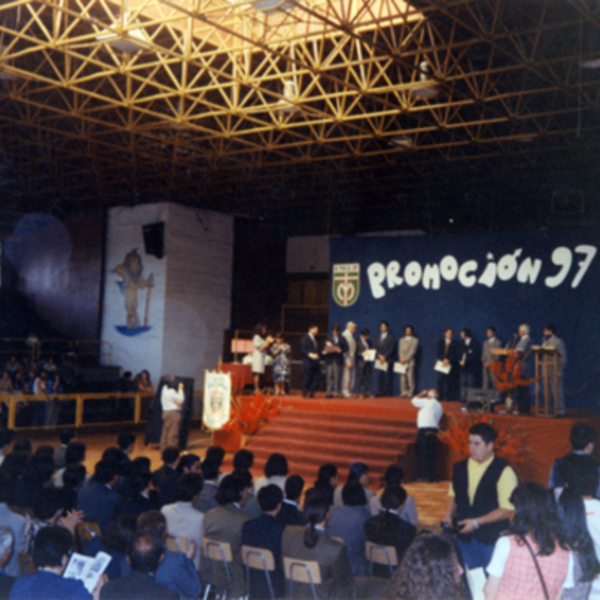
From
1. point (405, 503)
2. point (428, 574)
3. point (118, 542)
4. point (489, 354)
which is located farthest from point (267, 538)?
point (489, 354)

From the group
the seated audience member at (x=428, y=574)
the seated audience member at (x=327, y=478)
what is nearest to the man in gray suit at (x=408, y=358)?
the seated audience member at (x=327, y=478)

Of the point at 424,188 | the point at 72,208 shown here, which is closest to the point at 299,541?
the point at 424,188

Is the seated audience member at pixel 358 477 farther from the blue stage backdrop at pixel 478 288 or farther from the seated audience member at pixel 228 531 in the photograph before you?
the blue stage backdrop at pixel 478 288

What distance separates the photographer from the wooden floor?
8.59 m

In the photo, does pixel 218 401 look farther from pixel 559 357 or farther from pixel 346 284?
pixel 559 357

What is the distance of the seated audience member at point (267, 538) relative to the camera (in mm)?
4133

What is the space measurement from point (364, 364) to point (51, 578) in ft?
36.6

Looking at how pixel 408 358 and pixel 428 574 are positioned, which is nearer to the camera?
pixel 428 574

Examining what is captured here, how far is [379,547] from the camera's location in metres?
4.23

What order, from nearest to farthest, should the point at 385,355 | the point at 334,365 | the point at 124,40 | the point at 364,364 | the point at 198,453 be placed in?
the point at 124,40 → the point at 198,453 → the point at 334,365 → the point at 385,355 → the point at 364,364

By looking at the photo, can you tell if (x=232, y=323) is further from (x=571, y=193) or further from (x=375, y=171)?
(x=571, y=193)

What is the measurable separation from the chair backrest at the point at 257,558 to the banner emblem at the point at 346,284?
11.1 meters

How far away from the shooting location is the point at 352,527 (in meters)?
4.42

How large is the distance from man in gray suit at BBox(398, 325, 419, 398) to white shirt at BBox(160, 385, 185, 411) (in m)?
4.31
